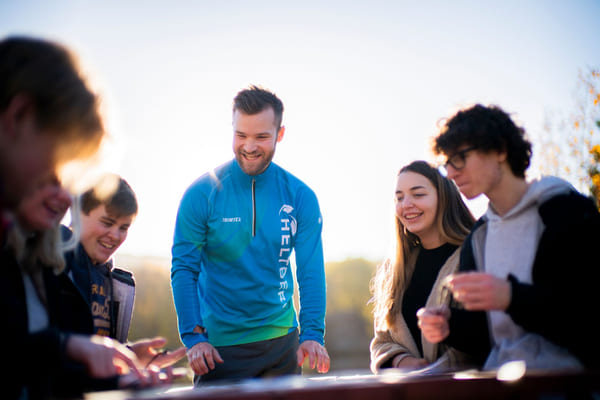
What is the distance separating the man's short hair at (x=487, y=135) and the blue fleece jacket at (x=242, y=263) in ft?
4.83

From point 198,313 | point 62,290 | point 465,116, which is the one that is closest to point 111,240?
point 198,313

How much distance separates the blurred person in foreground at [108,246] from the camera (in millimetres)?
2740

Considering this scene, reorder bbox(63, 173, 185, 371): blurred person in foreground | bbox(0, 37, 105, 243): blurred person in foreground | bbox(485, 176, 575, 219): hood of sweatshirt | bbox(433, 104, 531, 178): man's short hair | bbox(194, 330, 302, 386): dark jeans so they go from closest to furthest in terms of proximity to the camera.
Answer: bbox(0, 37, 105, 243): blurred person in foreground → bbox(485, 176, 575, 219): hood of sweatshirt → bbox(433, 104, 531, 178): man's short hair → bbox(63, 173, 185, 371): blurred person in foreground → bbox(194, 330, 302, 386): dark jeans

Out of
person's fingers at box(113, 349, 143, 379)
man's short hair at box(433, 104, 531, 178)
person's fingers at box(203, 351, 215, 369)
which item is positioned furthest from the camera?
person's fingers at box(203, 351, 215, 369)

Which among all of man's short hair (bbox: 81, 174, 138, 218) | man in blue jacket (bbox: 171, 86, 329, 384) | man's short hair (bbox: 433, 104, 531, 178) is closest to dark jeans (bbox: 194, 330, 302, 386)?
man in blue jacket (bbox: 171, 86, 329, 384)

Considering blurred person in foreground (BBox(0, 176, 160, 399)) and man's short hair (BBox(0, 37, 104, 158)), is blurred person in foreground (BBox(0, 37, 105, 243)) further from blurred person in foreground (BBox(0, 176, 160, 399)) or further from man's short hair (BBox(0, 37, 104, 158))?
blurred person in foreground (BBox(0, 176, 160, 399))

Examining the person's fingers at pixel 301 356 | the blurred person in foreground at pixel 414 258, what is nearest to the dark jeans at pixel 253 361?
the person's fingers at pixel 301 356

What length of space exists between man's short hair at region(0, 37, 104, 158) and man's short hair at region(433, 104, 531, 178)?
5.21 feet

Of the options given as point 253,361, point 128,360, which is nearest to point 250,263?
point 253,361

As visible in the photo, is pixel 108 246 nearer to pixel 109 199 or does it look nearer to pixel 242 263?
pixel 109 199

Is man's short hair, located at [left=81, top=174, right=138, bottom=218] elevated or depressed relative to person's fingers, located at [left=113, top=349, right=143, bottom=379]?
elevated

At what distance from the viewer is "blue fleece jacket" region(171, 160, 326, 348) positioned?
3266 mm

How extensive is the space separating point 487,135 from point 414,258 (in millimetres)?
1306

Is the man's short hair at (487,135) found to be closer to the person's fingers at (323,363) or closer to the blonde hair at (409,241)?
the blonde hair at (409,241)
